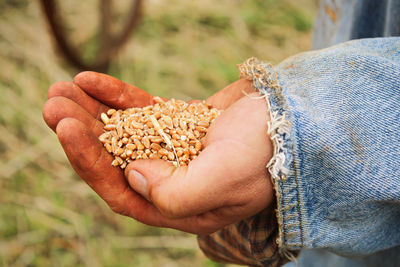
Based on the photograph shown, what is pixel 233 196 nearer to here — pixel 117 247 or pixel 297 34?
pixel 117 247

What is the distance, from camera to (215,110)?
1.33 m

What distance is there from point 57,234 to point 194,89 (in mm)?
1544

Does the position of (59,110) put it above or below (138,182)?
above

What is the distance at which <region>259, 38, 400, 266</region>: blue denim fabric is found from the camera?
0.86 meters

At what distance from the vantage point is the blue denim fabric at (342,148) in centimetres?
86

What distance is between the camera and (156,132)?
1.22 meters

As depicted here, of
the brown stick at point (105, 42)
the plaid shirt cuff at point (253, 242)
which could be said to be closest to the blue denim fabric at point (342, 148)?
the plaid shirt cuff at point (253, 242)

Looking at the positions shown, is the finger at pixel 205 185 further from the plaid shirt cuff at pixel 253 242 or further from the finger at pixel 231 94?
the finger at pixel 231 94

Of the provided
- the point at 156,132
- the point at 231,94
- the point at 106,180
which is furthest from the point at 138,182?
the point at 231,94

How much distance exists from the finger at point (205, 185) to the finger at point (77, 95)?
441 mm

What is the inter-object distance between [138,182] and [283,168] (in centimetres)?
42

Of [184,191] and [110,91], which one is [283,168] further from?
[110,91]

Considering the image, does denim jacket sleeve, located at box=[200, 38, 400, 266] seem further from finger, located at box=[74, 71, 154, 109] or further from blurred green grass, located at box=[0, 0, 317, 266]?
blurred green grass, located at box=[0, 0, 317, 266]

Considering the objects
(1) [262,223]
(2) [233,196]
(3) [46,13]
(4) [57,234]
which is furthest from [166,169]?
(3) [46,13]
